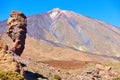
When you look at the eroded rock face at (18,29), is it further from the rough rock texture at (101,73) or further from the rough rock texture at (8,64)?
the rough rock texture at (8,64)

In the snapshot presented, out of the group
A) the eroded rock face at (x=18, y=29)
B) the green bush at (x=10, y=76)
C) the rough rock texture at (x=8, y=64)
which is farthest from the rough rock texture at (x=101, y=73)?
the green bush at (x=10, y=76)

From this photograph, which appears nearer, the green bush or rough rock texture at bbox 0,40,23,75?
the green bush

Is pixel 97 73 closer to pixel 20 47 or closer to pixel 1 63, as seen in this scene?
pixel 20 47

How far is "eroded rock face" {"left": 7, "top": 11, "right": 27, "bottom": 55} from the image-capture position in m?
59.2

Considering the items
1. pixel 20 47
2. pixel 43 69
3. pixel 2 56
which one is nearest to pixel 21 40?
pixel 20 47

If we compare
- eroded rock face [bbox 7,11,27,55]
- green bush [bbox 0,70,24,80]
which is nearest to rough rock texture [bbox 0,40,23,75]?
green bush [bbox 0,70,24,80]

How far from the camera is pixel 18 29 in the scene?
59625 mm

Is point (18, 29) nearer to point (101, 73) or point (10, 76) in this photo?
point (101, 73)

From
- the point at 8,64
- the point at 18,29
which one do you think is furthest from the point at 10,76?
the point at 18,29

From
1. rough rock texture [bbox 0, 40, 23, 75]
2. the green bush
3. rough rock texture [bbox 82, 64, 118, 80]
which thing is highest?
rough rock texture [bbox 82, 64, 118, 80]

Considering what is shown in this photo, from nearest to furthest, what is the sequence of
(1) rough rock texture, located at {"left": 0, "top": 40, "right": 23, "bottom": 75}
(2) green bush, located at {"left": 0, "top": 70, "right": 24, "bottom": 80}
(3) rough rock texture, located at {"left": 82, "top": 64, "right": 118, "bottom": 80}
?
(2) green bush, located at {"left": 0, "top": 70, "right": 24, "bottom": 80} < (1) rough rock texture, located at {"left": 0, "top": 40, "right": 23, "bottom": 75} < (3) rough rock texture, located at {"left": 82, "top": 64, "right": 118, "bottom": 80}

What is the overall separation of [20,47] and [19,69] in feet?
107

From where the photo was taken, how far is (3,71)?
26734 mm

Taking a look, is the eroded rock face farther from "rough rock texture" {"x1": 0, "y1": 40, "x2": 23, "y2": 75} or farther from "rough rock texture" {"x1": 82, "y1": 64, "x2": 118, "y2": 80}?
"rough rock texture" {"x1": 0, "y1": 40, "x2": 23, "y2": 75}
